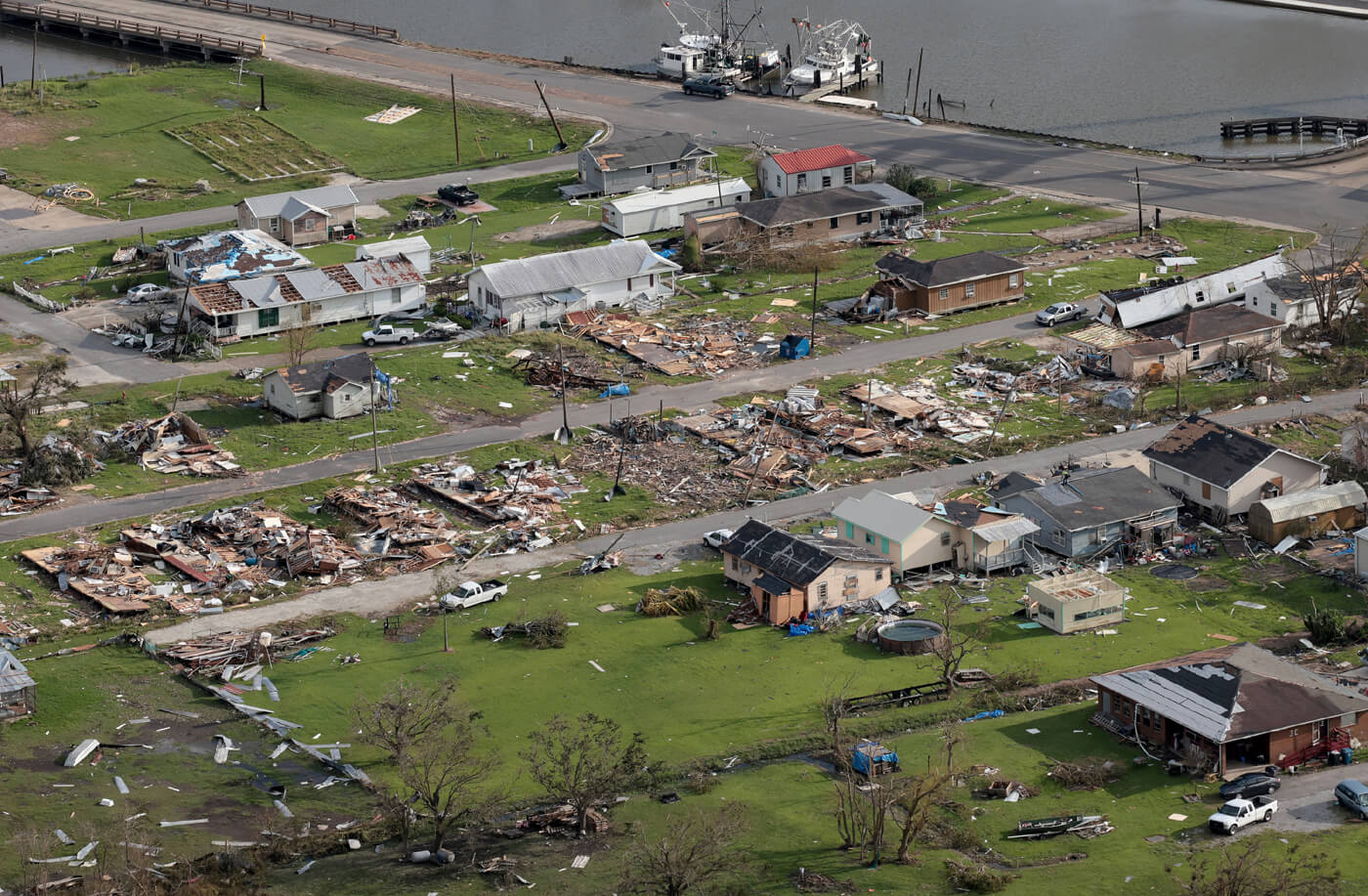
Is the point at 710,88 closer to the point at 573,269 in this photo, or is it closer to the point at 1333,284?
the point at 573,269

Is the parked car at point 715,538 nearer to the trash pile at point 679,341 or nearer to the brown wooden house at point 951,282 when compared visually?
the trash pile at point 679,341

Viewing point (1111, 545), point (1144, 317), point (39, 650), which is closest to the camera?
point (39, 650)

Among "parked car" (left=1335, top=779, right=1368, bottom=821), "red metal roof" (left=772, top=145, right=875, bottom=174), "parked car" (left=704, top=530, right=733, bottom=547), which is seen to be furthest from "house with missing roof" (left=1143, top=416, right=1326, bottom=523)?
"red metal roof" (left=772, top=145, right=875, bottom=174)

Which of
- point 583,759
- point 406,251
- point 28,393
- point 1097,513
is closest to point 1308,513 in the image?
point 1097,513

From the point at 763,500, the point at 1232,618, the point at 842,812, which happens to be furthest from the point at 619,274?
the point at 842,812

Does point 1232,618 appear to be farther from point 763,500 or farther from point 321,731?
point 321,731
